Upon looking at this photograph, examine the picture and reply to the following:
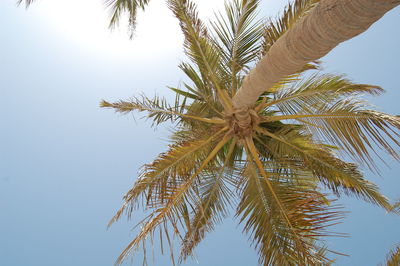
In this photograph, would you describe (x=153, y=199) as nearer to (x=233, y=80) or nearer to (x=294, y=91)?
(x=233, y=80)

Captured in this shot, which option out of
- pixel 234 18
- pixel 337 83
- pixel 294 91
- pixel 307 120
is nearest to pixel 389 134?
pixel 307 120

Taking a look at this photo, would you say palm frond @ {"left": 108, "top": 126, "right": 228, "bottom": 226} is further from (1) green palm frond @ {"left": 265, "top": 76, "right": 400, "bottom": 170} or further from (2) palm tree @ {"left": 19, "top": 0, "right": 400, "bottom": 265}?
(1) green palm frond @ {"left": 265, "top": 76, "right": 400, "bottom": 170}

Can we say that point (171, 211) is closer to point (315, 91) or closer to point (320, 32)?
point (315, 91)

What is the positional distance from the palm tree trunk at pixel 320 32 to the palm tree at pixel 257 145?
55 mm

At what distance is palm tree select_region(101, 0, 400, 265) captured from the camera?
577cm

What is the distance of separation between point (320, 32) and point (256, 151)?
4.62 metres

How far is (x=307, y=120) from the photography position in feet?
21.3

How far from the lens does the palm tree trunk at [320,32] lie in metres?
2.66

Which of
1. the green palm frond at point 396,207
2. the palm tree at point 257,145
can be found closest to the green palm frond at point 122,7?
the palm tree at point 257,145

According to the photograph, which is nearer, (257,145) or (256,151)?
(256,151)

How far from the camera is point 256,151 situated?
24.7ft

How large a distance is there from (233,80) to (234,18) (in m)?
1.32

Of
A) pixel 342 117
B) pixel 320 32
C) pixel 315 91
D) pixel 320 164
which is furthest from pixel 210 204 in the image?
pixel 320 32

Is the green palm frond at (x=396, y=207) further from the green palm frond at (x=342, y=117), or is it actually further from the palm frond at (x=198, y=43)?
the palm frond at (x=198, y=43)
